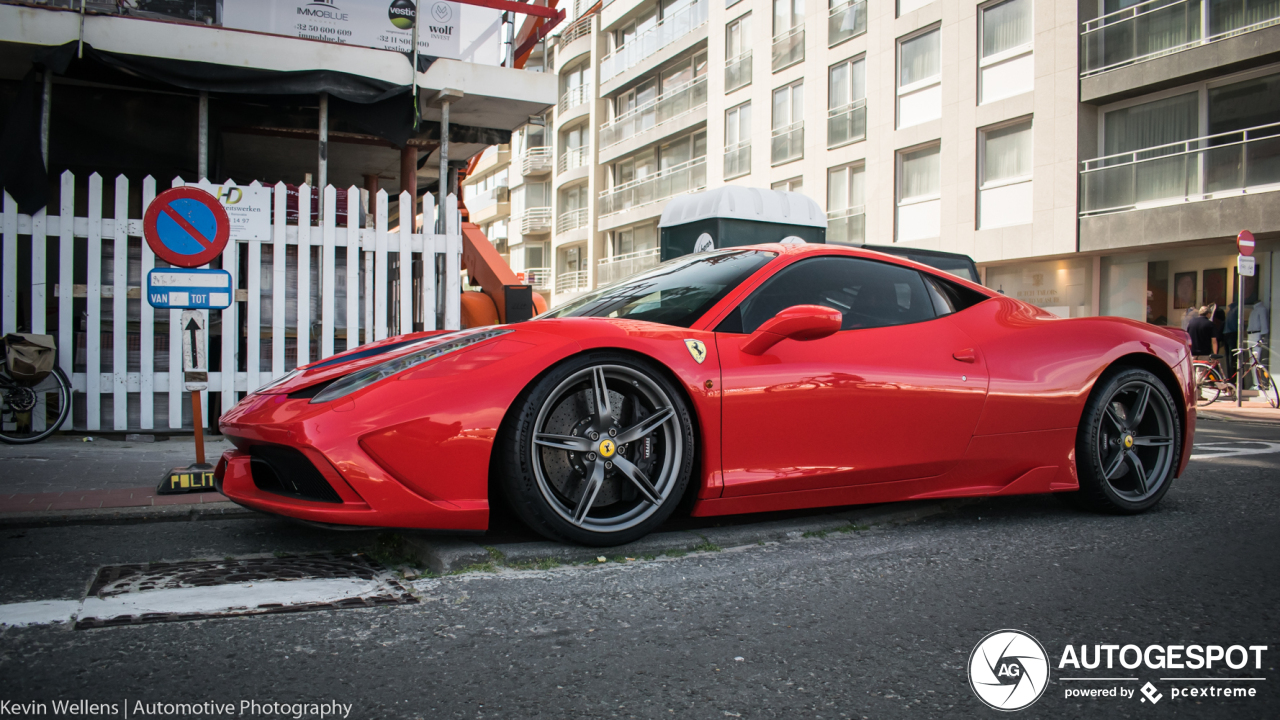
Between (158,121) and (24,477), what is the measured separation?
5896 millimetres

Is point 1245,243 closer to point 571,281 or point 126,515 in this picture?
point 126,515

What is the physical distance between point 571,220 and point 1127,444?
3991 centimetres

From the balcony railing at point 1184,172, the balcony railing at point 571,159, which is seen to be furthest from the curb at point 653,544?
the balcony railing at point 571,159

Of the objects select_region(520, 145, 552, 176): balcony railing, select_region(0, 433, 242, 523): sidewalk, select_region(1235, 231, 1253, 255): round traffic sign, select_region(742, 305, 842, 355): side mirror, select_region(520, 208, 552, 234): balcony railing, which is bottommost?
select_region(0, 433, 242, 523): sidewalk

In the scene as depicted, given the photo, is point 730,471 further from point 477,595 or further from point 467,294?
point 467,294

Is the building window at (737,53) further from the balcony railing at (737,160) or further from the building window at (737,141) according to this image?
the balcony railing at (737,160)

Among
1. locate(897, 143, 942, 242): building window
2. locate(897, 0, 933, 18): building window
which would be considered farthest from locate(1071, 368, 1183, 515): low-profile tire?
locate(897, 0, 933, 18): building window

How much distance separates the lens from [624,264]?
3775 cm

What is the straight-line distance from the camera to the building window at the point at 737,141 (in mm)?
29250

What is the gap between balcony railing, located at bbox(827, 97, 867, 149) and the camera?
942 inches

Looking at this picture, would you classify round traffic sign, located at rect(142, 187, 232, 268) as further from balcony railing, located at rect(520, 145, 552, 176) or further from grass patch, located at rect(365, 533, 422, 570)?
balcony railing, located at rect(520, 145, 552, 176)

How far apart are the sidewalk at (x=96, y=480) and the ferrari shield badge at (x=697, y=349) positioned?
7.67 feet

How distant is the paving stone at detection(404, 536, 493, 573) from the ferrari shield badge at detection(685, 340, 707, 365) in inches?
40.8

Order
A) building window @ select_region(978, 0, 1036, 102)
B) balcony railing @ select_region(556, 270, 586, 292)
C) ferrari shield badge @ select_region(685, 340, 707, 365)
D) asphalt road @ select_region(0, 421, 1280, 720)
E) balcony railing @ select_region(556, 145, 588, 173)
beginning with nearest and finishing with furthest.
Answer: asphalt road @ select_region(0, 421, 1280, 720), ferrari shield badge @ select_region(685, 340, 707, 365), building window @ select_region(978, 0, 1036, 102), balcony railing @ select_region(556, 145, 588, 173), balcony railing @ select_region(556, 270, 586, 292)
